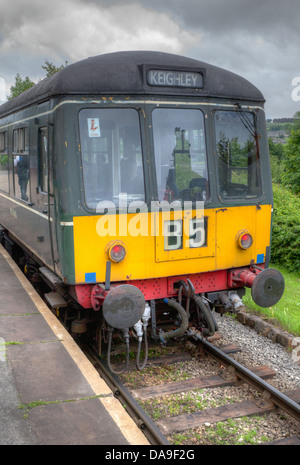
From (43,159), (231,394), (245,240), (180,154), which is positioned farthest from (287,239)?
(43,159)

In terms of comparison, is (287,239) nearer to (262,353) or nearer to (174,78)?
(262,353)

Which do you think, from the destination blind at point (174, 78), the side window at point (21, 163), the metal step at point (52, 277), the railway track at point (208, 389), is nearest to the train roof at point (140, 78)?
the destination blind at point (174, 78)

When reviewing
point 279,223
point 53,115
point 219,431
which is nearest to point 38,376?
point 219,431

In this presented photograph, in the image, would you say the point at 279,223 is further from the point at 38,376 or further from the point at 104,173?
the point at 38,376

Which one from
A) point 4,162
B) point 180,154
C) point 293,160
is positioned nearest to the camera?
point 180,154

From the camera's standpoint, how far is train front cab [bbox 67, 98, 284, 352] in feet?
17.2

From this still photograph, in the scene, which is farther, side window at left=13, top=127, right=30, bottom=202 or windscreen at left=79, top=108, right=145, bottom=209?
side window at left=13, top=127, right=30, bottom=202

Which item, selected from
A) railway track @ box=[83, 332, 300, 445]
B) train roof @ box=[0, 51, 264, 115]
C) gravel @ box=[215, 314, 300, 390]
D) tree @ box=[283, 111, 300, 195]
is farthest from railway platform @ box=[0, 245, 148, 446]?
tree @ box=[283, 111, 300, 195]

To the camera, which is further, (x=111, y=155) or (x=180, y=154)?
(x=180, y=154)

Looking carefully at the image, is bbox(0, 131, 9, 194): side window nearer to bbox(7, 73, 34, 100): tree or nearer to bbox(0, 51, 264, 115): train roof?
bbox(0, 51, 264, 115): train roof

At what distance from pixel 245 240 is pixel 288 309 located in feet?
9.10

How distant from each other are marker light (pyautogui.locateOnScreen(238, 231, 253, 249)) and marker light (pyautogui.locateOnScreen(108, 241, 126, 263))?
1.55 meters

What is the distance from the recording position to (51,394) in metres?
4.34

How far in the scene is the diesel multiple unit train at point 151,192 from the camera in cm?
520
